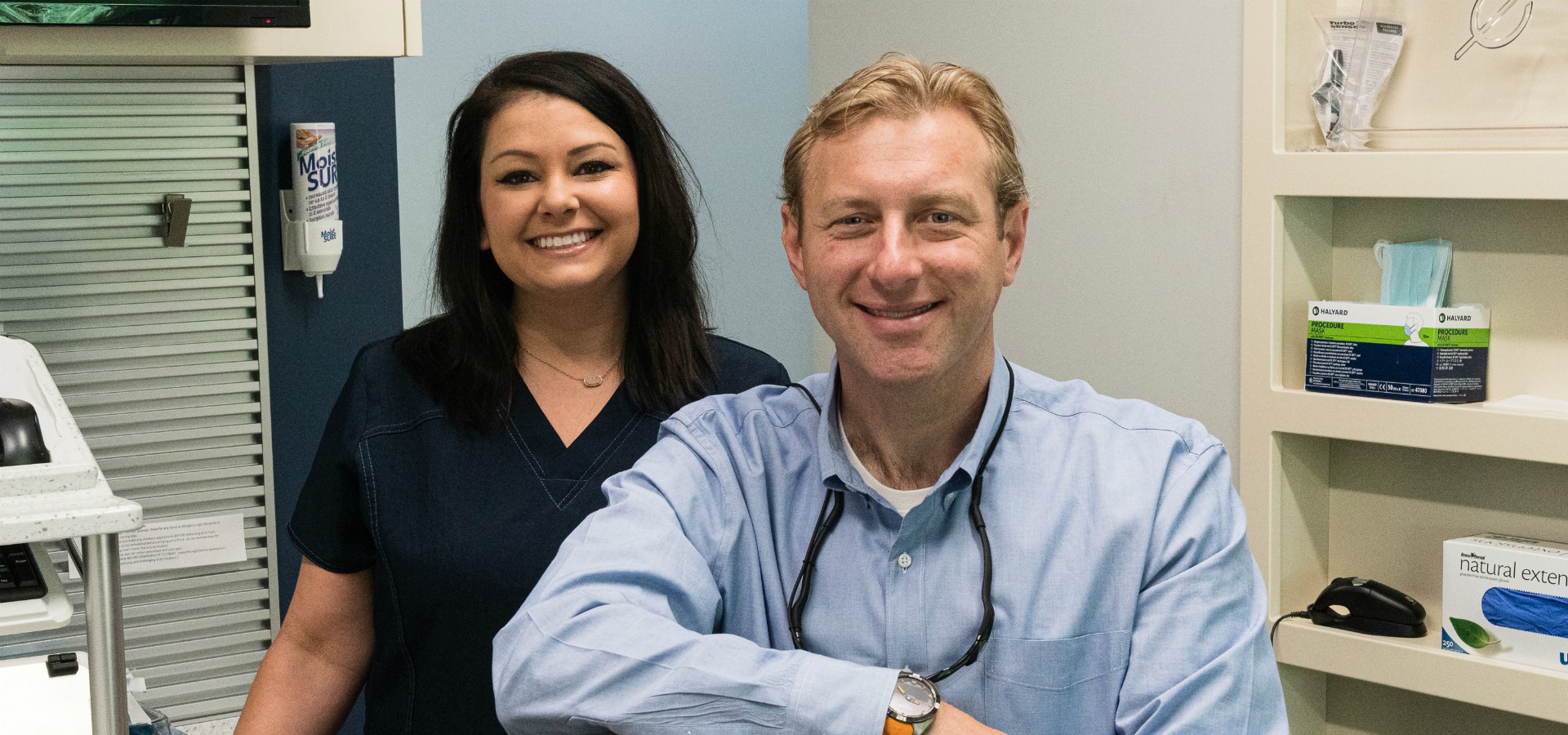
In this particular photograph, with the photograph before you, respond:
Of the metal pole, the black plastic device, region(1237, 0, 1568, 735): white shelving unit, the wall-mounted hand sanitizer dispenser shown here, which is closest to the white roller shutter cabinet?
the wall-mounted hand sanitizer dispenser

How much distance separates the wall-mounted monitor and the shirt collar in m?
1.00

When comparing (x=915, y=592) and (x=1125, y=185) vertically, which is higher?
(x=1125, y=185)

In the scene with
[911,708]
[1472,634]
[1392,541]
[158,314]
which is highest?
[158,314]

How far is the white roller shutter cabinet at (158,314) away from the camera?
2.04 meters

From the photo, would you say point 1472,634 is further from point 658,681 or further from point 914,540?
point 658,681

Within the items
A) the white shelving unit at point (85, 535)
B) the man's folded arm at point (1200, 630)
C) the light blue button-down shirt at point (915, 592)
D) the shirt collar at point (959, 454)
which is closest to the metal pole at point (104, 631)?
the white shelving unit at point (85, 535)

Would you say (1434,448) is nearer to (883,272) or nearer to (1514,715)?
(1514,715)

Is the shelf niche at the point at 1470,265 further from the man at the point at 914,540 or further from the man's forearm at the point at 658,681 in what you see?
the man's forearm at the point at 658,681

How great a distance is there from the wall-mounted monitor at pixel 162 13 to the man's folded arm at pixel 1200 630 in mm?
1328

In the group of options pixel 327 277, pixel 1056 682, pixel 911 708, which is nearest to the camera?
pixel 911 708

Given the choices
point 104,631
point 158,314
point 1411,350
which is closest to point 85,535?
point 104,631

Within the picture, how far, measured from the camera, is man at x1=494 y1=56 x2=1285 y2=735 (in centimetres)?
114

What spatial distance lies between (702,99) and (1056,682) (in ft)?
7.72

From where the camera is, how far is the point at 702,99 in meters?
3.32
